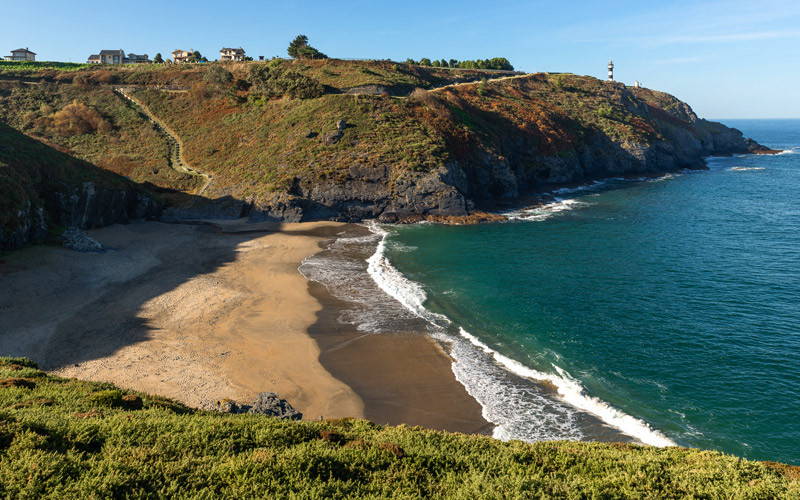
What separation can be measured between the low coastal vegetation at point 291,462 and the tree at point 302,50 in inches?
4567

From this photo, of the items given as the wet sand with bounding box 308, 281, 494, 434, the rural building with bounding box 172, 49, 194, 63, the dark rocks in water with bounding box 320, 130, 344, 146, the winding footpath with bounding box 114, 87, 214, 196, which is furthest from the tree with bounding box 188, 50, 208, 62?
the wet sand with bounding box 308, 281, 494, 434

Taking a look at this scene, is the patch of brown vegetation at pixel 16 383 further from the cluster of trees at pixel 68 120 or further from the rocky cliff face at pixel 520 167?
the cluster of trees at pixel 68 120

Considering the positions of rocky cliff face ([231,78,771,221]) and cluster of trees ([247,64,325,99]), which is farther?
cluster of trees ([247,64,325,99])

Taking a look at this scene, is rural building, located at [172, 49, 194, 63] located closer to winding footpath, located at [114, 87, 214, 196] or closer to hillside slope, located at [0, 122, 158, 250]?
winding footpath, located at [114, 87, 214, 196]

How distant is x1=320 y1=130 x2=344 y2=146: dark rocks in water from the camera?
70.8 meters

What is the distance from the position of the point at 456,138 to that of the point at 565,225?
25.7 metres

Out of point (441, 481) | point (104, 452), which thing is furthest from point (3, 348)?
point (441, 481)

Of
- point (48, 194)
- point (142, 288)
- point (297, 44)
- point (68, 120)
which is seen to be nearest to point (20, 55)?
point (68, 120)

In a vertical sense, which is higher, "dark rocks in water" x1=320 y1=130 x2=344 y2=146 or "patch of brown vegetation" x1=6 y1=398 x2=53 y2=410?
"dark rocks in water" x1=320 y1=130 x2=344 y2=146

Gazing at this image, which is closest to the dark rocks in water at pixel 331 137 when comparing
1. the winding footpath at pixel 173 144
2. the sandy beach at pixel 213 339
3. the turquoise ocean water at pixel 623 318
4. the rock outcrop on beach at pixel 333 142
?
the rock outcrop on beach at pixel 333 142

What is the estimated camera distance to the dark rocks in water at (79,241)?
43219 mm

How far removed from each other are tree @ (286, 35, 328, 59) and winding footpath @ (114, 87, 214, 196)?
1653 inches

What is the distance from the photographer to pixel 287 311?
33.6 metres

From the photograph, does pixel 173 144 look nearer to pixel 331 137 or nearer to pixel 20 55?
pixel 331 137
